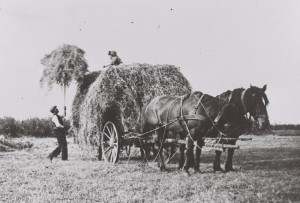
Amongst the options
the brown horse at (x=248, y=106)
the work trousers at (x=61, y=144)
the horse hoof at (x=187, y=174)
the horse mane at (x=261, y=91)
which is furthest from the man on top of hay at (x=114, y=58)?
the horse mane at (x=261, y=91)

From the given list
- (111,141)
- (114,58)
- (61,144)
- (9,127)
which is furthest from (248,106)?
(9,127)

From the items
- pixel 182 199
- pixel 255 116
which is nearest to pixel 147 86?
pixel 255 116

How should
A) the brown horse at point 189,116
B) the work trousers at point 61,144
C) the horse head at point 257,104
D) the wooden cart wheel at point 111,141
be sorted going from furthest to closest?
1. the work trousers at point 61,144
2. the wooden cart wheel at point 111,141
3. the brown horse at point 189,116
4. the horse head at point 257,104

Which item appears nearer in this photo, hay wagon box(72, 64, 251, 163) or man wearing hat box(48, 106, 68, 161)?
hay wagon box(72, 64, 251, 163)

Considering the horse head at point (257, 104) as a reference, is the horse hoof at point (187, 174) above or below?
below

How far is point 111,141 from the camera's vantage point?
11.8 meters

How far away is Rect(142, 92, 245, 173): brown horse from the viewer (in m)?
9.31

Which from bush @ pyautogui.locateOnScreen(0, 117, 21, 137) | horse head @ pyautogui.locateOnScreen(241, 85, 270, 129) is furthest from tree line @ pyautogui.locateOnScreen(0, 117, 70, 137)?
horse head @ pyautogui.locateOnScreen(241, 85, 270, 129)

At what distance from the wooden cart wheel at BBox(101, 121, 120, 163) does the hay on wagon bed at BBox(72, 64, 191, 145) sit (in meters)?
0.20

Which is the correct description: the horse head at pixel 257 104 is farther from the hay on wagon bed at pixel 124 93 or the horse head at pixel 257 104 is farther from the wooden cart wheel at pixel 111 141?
the wooden cart wheel at pixel 111 141

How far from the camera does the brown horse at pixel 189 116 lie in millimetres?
9312

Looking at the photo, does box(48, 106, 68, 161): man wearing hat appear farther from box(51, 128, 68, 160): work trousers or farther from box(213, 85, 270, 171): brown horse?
box(213, 85, 270, 171): brown horse

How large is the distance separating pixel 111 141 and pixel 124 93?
5.17 feet

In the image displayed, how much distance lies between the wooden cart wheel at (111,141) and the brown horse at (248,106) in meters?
3.32
